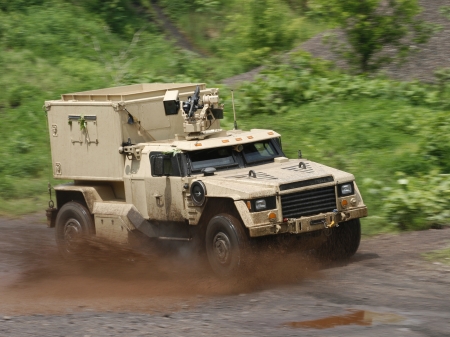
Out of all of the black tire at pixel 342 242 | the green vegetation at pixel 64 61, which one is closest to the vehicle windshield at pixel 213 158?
the black tire at pixel 342 242

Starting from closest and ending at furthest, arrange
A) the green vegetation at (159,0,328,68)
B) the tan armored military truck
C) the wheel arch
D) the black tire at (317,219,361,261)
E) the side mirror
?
the tan armored military truck, the black tire at (317,219,361,261), the side mirror, the wheel arch, the green vegetation at (159,0,328,68)

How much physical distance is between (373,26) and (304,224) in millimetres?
11324

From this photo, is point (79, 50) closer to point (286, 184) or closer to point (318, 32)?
point (318, 32)

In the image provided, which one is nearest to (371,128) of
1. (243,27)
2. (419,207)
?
(419,207)

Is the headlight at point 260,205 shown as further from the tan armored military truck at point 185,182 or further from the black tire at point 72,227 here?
the black tire at point 72,227

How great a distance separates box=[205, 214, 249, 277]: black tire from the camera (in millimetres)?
10281

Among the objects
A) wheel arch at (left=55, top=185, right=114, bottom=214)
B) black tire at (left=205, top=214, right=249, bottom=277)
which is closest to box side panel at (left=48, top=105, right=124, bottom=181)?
wheel arch at (left=55, top=185, right=114, bottom=214)

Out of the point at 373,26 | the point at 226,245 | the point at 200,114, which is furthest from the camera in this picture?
the point at 373,26

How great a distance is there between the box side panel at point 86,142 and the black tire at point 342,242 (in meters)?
3.16

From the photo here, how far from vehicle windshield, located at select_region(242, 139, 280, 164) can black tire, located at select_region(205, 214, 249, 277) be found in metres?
1.38

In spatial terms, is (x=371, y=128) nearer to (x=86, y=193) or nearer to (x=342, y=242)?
(x=342, y=242)

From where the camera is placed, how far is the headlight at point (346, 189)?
35.9 feet

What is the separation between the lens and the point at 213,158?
1149 cm

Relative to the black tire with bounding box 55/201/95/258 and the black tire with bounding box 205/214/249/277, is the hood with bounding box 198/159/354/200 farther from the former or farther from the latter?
the black tire with bounding box 55/201/95/258
